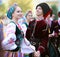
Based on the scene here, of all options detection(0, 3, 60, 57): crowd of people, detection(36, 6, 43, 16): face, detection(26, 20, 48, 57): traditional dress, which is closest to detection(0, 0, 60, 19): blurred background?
detection(0, 3, 60, 57): crowd of people

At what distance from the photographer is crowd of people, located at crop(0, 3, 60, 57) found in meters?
2.50

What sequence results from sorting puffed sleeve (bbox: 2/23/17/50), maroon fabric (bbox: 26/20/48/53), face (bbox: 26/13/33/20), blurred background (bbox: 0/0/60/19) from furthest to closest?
1. face (bbox: 26/13/33/20)
2. blurred background (bbox: 0/0/60/19)
3. maroon fabric (bbox: 26/20/48/53)
4. puffed sleeve (bbox: 2/23/17/50)

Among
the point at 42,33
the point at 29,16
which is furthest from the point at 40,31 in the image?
the point at 29,16

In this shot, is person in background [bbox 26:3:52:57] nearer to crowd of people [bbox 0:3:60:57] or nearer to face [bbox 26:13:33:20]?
crowd of people [bbox 0:3:60:57]

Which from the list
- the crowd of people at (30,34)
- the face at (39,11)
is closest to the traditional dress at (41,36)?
the crowd of people at (30,34)

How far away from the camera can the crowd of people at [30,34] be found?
250cm

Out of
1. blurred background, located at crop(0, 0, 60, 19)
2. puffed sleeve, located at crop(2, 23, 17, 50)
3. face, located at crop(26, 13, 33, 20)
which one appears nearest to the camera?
puffed sleeve, located at crop(2, 23, 17, 50)

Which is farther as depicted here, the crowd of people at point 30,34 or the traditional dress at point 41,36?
the traditional dress at point 41,36

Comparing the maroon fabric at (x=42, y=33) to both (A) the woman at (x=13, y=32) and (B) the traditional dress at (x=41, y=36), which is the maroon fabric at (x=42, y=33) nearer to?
(B) the traditional dress at (x=41, y=36)

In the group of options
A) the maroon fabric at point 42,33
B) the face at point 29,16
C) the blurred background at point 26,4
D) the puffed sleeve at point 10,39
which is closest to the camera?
the puffed sleeve at point 10,39

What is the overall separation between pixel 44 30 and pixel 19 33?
0.48 metres

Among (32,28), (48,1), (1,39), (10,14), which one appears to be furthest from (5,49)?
(48,1)

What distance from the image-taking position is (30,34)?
3.03 m

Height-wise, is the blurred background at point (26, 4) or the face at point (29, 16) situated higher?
the blurred background at point (26, 4)
